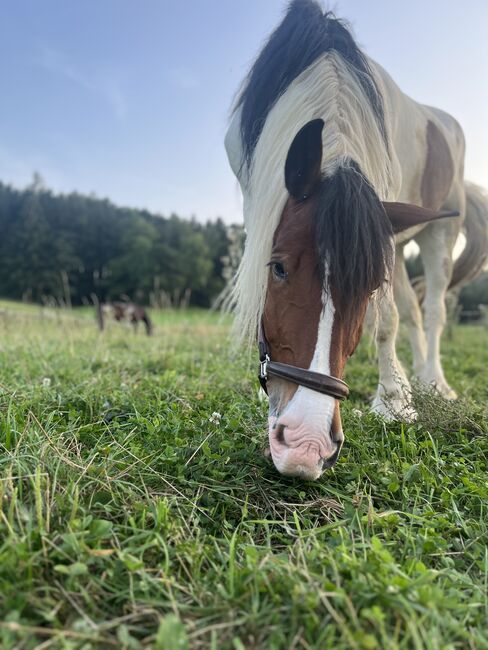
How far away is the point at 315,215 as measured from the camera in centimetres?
173

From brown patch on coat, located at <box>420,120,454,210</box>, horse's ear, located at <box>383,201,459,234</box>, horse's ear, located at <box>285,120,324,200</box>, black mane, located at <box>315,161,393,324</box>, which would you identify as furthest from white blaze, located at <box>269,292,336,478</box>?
brown patch on coat, located at <box>420,120,454,210</box>

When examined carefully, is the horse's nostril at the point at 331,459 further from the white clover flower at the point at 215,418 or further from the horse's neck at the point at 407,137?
the horse's neck at the point at 407,137

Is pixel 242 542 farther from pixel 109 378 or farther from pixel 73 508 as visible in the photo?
pixel 109 378

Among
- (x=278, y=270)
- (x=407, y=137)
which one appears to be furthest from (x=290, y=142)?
(x=407, y=137)

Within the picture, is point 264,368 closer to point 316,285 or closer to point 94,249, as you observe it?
point 316,285

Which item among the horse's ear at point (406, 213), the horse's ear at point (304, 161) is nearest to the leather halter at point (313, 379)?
the horse's ear at point (304, 161)

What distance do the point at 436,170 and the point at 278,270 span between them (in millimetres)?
2572

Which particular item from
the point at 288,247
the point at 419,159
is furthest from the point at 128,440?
the point at 419,159

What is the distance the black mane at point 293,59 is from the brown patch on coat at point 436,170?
1335mm

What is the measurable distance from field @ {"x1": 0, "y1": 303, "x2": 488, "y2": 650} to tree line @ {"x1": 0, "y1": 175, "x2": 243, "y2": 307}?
33711mm

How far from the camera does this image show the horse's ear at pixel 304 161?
180cm

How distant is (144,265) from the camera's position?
43844 millimetres

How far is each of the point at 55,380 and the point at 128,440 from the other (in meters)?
1.38

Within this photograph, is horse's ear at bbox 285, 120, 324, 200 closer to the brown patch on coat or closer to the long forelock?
the long forelock
